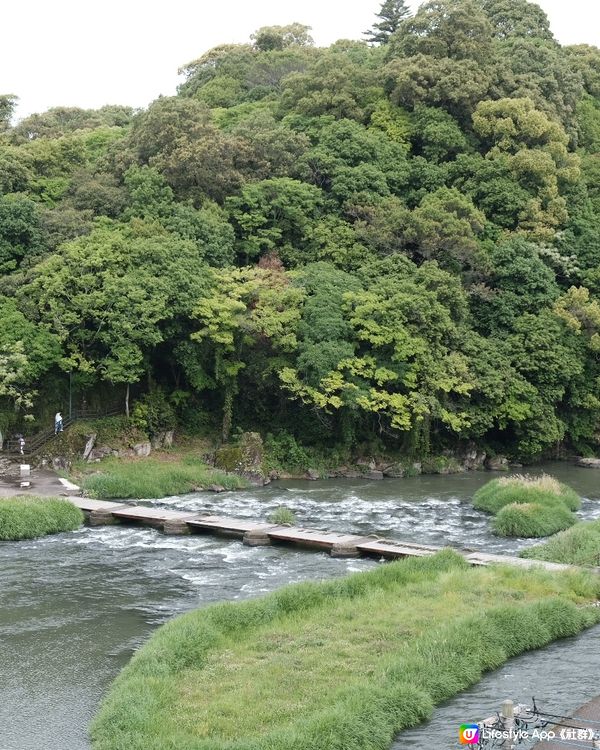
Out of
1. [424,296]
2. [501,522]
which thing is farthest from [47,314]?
[501,522]

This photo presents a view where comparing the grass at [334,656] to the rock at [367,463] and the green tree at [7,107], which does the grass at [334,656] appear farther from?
the green tree at [7,107]

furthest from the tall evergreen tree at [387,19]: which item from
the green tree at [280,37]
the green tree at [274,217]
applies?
the green tree at [274,217]

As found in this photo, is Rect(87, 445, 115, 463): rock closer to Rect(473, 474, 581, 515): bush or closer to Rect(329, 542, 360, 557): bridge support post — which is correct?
Rect(329, 542, 360, 557): bridge support post

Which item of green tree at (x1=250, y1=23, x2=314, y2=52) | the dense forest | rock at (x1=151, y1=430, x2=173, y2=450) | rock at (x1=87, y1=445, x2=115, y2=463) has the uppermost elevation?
green tree at (x1=250, y1=23, x2=314, y2=52)

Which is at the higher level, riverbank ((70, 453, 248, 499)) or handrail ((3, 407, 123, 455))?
handrail ((3, 407, 123, 455))

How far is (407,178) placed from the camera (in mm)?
50781

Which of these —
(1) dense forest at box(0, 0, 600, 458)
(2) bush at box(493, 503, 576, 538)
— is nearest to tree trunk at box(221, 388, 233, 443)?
(1) dense forest at box(0, 0, 600, 458)

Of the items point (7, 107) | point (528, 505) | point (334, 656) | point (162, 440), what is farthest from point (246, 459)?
point (7, 107)

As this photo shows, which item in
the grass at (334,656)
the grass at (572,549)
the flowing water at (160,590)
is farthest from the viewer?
the grass at (572,549)

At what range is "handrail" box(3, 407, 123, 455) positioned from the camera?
37.5 metres

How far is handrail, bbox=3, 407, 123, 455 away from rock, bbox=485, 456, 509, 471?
1789 centimetres

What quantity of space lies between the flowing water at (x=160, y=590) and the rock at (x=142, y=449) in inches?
210

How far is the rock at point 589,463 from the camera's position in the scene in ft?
147

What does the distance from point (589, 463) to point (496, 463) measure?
5.16 m
